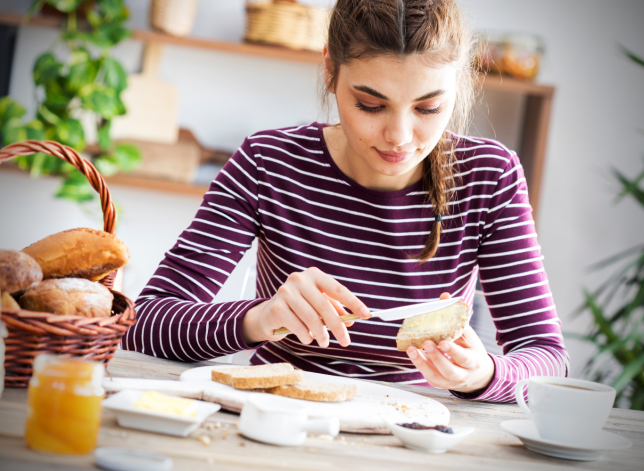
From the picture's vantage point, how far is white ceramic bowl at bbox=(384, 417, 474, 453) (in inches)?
28.6

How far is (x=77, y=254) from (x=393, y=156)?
1.91ft

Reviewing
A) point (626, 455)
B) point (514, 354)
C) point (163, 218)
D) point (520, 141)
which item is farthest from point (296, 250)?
point (520, 141)

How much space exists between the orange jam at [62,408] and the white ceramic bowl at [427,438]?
0.35 m

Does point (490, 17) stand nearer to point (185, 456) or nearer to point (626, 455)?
point (626, 455)

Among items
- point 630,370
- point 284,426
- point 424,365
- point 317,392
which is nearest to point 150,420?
point 284,426

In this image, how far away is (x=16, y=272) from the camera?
745mm

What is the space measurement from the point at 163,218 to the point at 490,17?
5.48 feet

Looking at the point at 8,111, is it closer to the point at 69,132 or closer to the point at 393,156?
the point at 69,132

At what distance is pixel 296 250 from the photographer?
1.33 m

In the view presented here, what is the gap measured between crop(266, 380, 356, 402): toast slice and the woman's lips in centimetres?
45

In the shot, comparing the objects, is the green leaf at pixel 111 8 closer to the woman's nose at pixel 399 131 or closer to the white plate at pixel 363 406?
the woman's nose at pixel 399 131

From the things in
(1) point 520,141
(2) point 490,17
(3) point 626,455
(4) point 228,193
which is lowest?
(3) point 626,455

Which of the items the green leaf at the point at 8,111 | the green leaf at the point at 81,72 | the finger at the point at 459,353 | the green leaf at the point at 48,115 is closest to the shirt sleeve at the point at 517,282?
the finger at the point at 459,353

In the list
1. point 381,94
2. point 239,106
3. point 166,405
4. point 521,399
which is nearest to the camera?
point 166,405
